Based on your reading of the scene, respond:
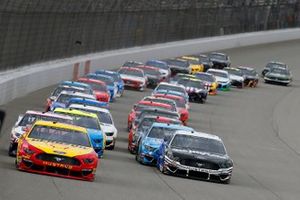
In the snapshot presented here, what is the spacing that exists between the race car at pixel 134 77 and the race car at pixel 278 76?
51.4 feet

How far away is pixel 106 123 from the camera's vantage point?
29.1 m

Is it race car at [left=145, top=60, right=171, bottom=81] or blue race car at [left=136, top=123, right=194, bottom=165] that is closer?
blue race car at [left=136, top=123, right=194, bottom=165]

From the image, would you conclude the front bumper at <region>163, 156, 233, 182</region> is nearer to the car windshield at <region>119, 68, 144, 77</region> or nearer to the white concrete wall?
the white concrete wall

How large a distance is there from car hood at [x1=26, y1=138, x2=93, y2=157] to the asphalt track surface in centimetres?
56

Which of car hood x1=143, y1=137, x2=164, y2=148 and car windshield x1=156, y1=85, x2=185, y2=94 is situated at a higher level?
car hood x1=143, y1=137, x2=164, y2=148

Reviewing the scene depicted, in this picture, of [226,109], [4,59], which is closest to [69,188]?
[4,59]

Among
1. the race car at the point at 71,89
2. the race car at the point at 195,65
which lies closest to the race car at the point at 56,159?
the race car at the point at 71,89

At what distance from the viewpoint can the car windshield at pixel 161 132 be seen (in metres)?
→ 26.5

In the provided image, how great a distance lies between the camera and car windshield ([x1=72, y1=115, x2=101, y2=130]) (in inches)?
1045

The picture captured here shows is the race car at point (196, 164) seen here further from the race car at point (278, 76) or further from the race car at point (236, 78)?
the race car at point (278, 76)

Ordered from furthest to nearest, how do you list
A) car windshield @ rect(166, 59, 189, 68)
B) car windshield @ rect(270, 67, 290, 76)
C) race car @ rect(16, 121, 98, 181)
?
car windshield @ rect(270, 67, 290, 76) → car windshield @ rect(166, 59, 189, 68) → race car @ rect(16, 121, 98, 181)

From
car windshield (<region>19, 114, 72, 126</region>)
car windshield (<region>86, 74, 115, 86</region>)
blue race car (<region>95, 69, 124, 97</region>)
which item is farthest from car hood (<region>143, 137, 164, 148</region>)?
blue race car (<region>95, 69, 124, 97</region>)

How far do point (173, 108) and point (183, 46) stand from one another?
42.0 metres

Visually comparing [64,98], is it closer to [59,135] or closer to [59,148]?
[59,135]
